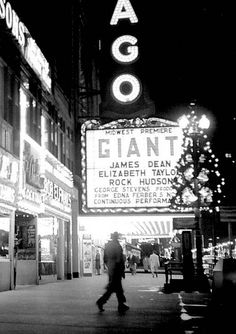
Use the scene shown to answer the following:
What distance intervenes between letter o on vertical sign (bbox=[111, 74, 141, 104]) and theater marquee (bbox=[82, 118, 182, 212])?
3.44 metres

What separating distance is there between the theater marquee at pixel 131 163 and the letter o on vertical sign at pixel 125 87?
344 cm

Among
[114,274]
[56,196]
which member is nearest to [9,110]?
[56,196]

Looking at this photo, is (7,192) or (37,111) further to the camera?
(37,111)

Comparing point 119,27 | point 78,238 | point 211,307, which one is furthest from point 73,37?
point 211,307

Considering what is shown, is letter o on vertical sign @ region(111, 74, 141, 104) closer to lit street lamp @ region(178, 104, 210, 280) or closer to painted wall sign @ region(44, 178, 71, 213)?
painted wall sign @ region(44, 178, 71, 213)

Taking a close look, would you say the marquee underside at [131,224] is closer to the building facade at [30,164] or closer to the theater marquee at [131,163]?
the theater marquee at [131,163]

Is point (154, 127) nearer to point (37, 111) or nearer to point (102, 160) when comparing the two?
point (102, 160)

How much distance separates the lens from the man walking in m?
13.5

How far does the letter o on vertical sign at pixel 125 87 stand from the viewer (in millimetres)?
35312

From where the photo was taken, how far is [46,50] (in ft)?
97.2

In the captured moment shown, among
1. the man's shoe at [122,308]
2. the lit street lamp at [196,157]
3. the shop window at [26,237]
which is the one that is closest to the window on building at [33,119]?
the shop window at [26,237]

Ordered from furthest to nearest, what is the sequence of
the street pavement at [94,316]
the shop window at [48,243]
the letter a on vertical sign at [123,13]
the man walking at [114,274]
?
1. the letter a on vertical sign at [123,13]
2. the shop window at [48,243]
3. the man walking at [114,274]
4. the street pavement at [94,316]

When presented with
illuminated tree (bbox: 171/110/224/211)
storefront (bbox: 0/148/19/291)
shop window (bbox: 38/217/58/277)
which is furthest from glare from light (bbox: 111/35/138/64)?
storefront (bbox: 0/148/19/291)

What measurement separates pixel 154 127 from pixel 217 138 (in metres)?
65.6
